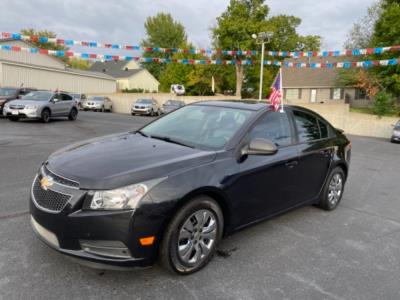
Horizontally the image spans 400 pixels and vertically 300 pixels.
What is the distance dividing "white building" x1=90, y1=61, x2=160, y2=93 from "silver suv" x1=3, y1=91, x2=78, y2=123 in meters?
34.9

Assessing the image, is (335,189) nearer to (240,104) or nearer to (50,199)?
(240,104)

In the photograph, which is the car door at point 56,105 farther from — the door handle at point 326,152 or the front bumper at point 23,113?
the door handle at point 326,152

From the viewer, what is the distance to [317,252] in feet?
12.0

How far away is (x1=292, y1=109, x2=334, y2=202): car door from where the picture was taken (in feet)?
14.0

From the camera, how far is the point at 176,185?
2.79m

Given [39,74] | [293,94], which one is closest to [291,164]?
[39,74]

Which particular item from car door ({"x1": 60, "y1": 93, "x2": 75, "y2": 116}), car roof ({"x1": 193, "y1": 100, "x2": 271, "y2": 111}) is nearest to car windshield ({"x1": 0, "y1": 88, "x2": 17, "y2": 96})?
car door ({"x1": 60, "y1": 93, "x2": 75, "y2": 116})

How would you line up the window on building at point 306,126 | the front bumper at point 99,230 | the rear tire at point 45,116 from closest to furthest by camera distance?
the front bumper at point 99,230 → the window on building at point 306,126 → the rear tire at point 45,116

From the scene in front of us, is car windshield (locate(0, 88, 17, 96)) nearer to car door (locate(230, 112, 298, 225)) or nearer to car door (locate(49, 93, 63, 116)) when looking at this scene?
car door (locate(49, 93, 63, 116))

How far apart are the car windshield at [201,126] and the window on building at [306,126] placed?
2.92ft

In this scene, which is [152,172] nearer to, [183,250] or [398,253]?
[183,250]

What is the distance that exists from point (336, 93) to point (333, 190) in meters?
36.8

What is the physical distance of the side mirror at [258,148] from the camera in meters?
3.36

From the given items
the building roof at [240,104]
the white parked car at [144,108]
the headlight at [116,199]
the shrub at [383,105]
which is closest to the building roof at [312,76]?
the shrub at [383,105]
